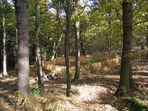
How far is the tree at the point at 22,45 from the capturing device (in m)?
3.73

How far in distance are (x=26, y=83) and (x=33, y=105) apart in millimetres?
889

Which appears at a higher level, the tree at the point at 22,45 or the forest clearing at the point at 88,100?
the tree at the point at 22,45

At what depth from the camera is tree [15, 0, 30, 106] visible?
3.73 meters

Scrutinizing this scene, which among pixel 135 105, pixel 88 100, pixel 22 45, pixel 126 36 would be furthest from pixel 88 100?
pixel 22 45

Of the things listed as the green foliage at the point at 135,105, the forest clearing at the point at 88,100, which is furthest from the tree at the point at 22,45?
the green foliage at the point at 135,105

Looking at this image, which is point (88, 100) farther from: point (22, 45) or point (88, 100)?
point (22, 45)

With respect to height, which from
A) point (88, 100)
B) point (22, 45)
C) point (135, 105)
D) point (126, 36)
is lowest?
point (88, 100)

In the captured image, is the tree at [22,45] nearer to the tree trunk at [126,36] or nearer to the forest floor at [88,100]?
the forest floor at [88,100]

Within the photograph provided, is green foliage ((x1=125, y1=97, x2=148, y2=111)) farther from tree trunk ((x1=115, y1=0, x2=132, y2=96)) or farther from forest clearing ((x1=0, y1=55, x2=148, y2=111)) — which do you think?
tree trunk ((x1=115, y1=0, x2=132, y2=96))

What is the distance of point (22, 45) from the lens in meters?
3.80

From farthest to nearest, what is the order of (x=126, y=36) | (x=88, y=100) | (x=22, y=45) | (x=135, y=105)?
(x=88, y=100), (x=126, y=36), (x=135, y=105), (x=22, y=45)

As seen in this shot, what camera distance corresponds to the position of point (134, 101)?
520 cm

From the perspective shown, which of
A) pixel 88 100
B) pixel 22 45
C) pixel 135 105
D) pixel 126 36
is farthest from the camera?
pixel 88 100

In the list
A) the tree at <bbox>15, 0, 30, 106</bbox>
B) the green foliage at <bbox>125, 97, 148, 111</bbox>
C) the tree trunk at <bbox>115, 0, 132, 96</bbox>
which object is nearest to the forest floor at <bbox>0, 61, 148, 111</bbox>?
the green foliage at <bbox>125, 97, 148, 111</bbox>
